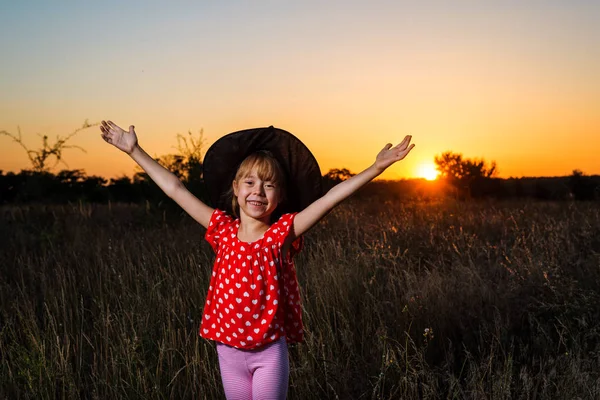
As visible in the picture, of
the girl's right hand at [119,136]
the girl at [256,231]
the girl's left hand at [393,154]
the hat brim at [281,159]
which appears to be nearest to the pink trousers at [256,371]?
the girl at [256,231]

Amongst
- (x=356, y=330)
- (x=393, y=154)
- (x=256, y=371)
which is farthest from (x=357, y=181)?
(x=356, y=330)

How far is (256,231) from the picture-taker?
2748 mm

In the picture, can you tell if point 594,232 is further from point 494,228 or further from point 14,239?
point 14,239

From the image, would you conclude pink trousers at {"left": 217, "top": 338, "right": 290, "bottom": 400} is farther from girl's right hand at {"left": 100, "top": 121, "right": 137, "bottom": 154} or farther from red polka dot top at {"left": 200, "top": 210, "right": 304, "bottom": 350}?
girl's right hand at {"left": 100, "top": 121, "right": 137, "bottom": 154}

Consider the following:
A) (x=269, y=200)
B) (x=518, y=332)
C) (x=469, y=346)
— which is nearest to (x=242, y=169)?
(x=269, y=200)

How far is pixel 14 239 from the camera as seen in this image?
8.38m

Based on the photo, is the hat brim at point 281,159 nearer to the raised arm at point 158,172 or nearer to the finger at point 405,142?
the raised arm at point 158,172

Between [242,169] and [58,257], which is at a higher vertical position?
[242,169]

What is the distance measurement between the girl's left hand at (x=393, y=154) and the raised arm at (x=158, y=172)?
2.82ft

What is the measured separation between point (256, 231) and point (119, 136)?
873 millimetres

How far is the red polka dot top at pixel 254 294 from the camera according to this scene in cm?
258

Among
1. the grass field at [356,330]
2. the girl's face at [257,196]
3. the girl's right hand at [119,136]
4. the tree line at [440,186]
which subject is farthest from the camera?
the tree line at [440,186]

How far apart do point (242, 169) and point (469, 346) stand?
2411 millimetres

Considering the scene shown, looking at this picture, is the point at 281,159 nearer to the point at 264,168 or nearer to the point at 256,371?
the point at 264,168
